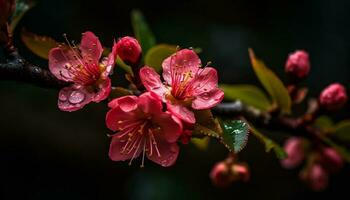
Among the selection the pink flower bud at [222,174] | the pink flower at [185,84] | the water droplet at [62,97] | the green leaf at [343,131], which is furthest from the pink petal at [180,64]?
the green leaf at [343,131]

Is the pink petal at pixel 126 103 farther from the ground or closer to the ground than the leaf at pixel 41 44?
closer to the ground

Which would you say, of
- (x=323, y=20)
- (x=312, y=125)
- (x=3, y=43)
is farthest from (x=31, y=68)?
(x=323, y=20)

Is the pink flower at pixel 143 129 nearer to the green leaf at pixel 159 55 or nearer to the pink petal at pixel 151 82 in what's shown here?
the pink petal at pixel 151 82

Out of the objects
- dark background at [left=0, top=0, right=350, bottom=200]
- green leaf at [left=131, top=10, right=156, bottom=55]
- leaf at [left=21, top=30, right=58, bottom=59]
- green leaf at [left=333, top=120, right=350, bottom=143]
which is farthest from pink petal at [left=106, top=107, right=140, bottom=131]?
dark background at [left=0, top=0, right=350, bottom=200]

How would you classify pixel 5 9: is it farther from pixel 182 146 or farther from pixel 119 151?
pixel 182 146

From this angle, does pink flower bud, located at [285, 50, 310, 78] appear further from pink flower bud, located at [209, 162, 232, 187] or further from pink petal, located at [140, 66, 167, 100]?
pink petal, located at [140, 66, 167, 100]

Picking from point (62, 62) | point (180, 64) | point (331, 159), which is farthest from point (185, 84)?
point (331, 159)
